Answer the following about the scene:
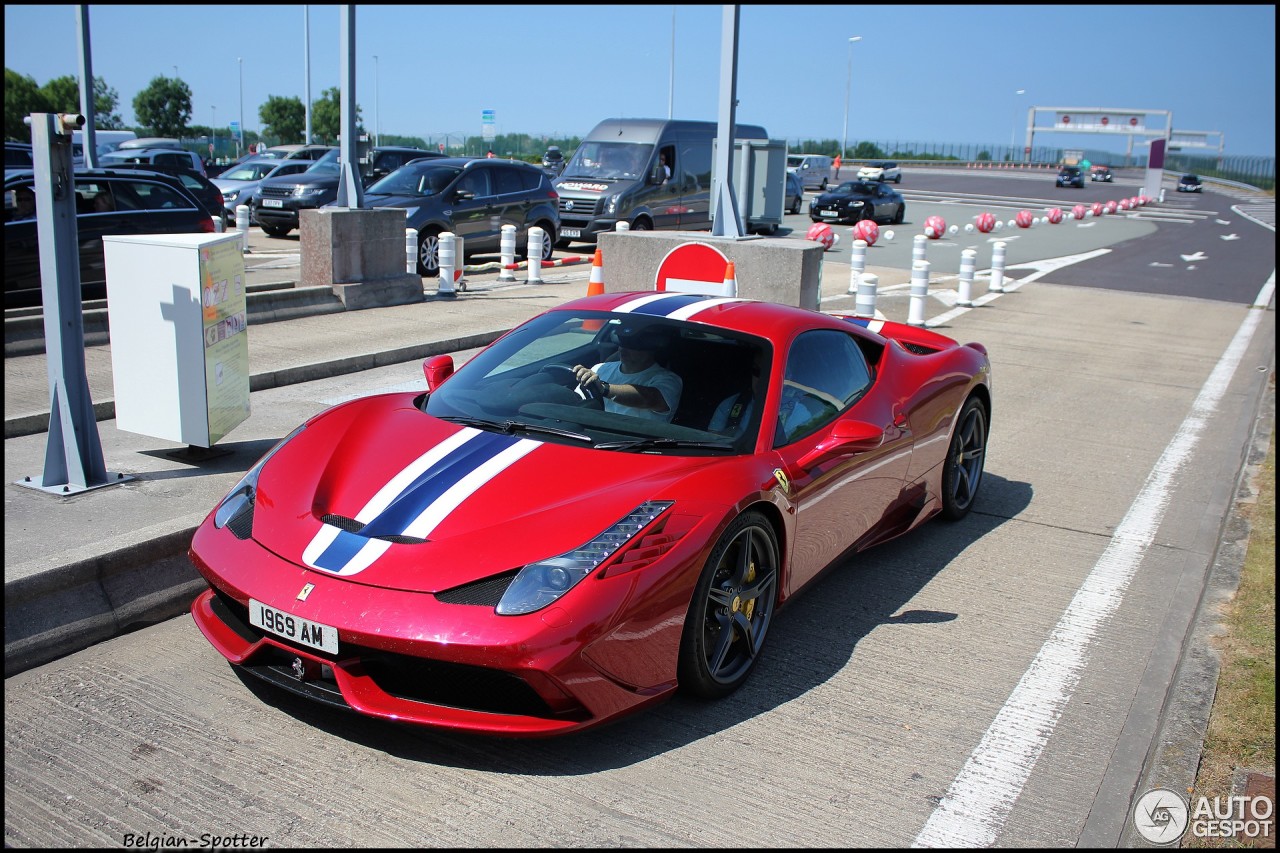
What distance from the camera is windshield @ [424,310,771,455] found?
4363 mm

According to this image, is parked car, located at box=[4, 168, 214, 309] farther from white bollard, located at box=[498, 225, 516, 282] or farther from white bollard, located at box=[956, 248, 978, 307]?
white bollard, located at box=[956, 248, 978, 307]

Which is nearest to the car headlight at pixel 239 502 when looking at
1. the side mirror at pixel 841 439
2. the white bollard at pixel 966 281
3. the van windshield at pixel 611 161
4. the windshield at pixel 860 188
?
the side mirror at pixel 841 439

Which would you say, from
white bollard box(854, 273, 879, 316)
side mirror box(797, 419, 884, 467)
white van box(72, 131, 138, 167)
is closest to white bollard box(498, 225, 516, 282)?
white bollard box(854, 273, 879, 316)

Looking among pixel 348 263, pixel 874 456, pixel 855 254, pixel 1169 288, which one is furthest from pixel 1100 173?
pixel 874 456

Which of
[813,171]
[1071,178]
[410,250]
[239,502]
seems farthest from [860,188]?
[1071,178]

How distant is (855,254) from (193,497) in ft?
40.2

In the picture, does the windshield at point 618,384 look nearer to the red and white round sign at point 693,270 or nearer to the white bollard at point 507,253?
the red and white round sign at point 693,270

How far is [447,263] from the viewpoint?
14.2 metres

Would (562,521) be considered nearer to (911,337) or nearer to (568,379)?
(568,379)

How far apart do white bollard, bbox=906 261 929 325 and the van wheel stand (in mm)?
6679

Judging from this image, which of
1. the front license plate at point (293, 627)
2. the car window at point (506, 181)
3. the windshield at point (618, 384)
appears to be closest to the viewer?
the front license plate at point (293, 627)

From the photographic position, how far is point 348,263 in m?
12.8

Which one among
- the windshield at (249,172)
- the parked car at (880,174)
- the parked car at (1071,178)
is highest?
the parked car at (1071,178)

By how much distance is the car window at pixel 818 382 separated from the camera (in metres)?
4.66
